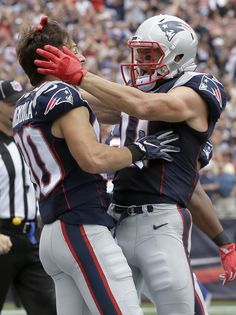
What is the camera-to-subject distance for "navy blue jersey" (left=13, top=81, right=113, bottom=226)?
409 centimetres

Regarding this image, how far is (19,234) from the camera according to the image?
226 inches

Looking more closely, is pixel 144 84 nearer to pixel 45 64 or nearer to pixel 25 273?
pixel 45 64

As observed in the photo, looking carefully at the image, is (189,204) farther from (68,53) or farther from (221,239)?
(68,53)

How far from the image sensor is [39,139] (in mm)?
4133

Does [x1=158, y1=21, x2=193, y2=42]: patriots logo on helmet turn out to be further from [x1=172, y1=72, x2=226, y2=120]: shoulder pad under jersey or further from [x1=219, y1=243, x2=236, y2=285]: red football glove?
[x1=219, y1=243, x2=236, y2=285]: red football glove

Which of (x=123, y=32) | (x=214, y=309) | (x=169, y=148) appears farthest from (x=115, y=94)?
(x=123, y=32)

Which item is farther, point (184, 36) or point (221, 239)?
point (221, 239)

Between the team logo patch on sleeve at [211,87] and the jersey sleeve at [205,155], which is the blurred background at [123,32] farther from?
the team logo patch on sleeve at [211,87]

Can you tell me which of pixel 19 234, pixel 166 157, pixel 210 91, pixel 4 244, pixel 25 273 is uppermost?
pixel 210 91

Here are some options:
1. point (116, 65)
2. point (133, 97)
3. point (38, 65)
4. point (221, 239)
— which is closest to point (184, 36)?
point (133, 97)

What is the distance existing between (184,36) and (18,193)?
6.09 feet

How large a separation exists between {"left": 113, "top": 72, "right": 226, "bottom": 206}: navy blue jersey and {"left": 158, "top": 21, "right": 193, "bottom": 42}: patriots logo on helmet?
217 millimetres

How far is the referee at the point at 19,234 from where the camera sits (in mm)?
5676

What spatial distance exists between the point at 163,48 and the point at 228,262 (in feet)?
4.17
